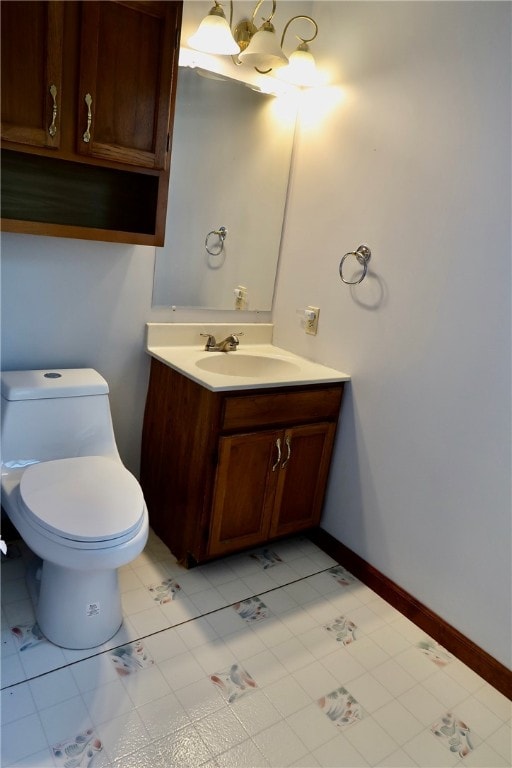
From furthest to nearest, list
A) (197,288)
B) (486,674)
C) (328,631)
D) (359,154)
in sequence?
(197,288) < (359,154) < (328,631) < (486,674)

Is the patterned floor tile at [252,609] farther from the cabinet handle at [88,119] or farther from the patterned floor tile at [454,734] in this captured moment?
the cabinet handle at [88,119]

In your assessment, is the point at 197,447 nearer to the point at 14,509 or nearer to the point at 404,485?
the point at 14,509

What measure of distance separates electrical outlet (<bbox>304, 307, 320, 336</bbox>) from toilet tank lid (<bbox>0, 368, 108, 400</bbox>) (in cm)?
92

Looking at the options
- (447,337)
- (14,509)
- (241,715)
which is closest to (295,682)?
(241,715)

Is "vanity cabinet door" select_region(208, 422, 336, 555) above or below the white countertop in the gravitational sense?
below

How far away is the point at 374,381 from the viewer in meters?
2.02

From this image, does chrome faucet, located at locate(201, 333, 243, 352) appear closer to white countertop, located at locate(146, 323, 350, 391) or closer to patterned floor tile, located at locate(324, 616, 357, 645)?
white countertop, located at locate(146, 323, 350, 391)

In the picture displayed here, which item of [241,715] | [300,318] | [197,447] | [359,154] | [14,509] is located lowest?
[241,715]

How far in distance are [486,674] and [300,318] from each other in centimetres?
151

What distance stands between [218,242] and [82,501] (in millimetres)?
1241

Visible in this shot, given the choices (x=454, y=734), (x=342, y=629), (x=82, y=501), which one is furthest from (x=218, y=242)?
(x=454, y=734)

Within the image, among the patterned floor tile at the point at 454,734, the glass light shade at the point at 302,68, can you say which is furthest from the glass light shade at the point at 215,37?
the patterned floor tile at the point at 454,734

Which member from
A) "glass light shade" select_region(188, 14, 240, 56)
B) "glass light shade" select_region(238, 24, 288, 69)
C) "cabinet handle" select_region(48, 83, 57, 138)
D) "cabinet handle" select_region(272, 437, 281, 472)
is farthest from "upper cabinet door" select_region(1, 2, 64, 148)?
"cabinet handle" select_region(272, 437, 281, 472)

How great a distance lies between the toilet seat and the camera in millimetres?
1438
